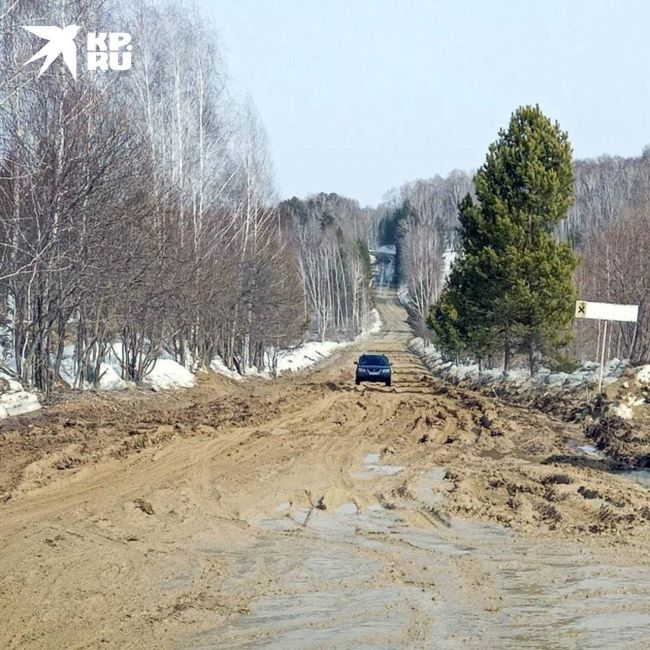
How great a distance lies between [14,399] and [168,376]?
12163mm

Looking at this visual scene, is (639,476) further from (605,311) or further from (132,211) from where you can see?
(132,211)

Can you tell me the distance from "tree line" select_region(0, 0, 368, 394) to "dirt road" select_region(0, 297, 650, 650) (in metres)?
5.28

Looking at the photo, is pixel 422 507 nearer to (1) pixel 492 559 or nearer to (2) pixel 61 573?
(1) pixel 492 559

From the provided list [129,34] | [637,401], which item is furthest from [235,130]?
[637,401]

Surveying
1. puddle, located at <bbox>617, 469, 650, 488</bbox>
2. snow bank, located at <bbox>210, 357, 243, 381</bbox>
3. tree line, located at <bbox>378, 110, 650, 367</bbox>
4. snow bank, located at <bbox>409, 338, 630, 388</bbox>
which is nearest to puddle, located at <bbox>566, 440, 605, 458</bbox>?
puddle, located at <bbox>617, 469, 650, 488</bbox>

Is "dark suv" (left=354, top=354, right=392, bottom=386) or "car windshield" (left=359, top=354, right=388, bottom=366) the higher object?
"car windshield" (left=359, top=354, right=388, bottom=366)

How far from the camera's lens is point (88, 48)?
24641mm

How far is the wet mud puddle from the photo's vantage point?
5.88 metres

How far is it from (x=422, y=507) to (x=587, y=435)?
9.39m

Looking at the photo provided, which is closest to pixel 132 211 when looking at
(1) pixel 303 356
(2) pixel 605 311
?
(2) pixel 605 311

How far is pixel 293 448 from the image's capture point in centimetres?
1667

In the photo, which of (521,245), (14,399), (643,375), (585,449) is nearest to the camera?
(585,449)

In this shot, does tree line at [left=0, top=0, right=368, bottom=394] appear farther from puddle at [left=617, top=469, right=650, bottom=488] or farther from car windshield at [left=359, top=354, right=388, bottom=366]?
puddle at [left=617, top=469, right=650, bottom=488]

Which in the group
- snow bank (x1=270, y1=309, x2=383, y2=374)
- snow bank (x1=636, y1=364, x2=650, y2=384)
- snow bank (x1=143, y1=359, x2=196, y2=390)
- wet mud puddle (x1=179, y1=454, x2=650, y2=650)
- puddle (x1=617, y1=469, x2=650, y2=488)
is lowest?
snow bank (x1=270, y1=309, x2=383, y2=374)
